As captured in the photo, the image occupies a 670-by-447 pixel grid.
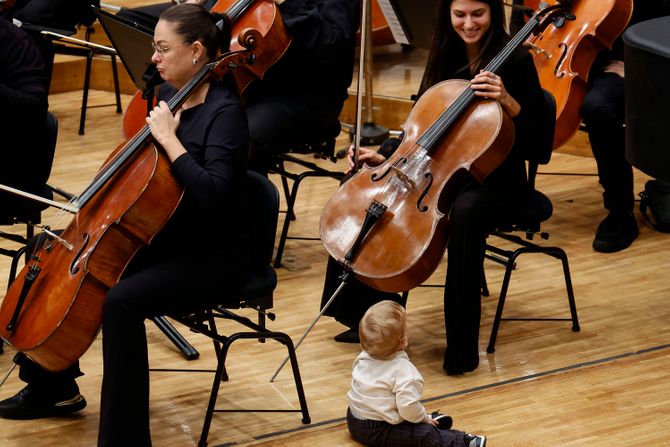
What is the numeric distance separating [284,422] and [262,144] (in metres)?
1.23

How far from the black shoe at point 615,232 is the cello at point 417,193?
1.21 meters

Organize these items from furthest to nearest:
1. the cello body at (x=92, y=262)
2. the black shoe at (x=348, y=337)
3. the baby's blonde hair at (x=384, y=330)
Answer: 1. the black shoe at (x=348, y=337)
2. the baby's blonde hair at (x=384, y=330)
3. the cello body at (x=92, y=262)

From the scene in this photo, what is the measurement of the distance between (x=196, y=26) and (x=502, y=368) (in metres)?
1.40

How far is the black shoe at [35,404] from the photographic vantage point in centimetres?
329

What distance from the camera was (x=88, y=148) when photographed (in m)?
5.76

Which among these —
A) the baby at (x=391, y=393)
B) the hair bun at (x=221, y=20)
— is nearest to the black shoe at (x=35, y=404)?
the baby at (x=391, y=393)

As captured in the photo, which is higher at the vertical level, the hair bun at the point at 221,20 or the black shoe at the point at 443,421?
the hair bun at the point at 221,20

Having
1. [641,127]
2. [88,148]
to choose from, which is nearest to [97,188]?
[641,127]

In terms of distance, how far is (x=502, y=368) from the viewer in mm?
3600

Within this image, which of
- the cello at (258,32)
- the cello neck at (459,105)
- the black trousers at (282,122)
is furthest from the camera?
the black trousers at (282,122)

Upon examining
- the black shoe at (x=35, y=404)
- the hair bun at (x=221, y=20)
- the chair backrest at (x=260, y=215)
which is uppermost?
the hair bun at (x=221, y=20)

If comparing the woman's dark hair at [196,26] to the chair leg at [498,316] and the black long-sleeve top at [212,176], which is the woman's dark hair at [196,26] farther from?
the chair leg at [498,316]

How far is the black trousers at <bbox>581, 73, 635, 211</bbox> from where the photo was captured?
14.4ft

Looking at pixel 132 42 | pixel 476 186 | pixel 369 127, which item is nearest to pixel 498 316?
pixel 476 186
